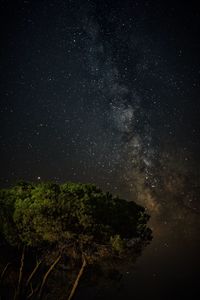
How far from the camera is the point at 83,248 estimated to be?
1183 centimetres

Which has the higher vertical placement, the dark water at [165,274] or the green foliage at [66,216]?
the dark water at [165,274]

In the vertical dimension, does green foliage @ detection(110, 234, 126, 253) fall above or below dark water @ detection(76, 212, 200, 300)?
below

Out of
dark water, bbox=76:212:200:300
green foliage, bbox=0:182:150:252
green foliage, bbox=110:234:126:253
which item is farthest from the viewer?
dark water, bbox=76:212:200:300

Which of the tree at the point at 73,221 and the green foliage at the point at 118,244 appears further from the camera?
the tree at the point at 73,221

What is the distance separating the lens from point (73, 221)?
1105 cm

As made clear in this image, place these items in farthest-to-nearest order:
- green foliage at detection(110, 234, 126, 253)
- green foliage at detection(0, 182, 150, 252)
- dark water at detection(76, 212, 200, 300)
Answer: dark water at detection(76, 212, 200, 300)
green foliage at detection(0, 182, 150, 252)
green foliage at detection(110, 234, 126, 253)

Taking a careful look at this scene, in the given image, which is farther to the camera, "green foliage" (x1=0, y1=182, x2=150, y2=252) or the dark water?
the dark water

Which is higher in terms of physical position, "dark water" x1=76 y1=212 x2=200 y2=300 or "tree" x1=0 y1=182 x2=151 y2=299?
"dark water" x1=76 y1=212 x2=200 y2=300

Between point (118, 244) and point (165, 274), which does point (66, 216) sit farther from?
point (165, 274)

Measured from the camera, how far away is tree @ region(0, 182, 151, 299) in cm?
1084

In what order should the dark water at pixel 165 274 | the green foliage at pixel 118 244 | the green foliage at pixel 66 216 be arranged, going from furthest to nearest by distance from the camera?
the dark water at pixel 165 274 < the green foliage at pixel 66 216 < the green foliage at pixel 118 244

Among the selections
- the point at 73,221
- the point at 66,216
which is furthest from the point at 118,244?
the point at 66,216

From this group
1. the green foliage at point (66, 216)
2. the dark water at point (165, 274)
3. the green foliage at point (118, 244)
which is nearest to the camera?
the green foliage at point (118, 244)

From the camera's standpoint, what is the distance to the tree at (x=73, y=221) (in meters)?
10.8
